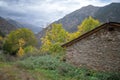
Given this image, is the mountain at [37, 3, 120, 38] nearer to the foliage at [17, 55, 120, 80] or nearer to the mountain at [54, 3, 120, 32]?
the mountain at [54, 3, 120, 32]

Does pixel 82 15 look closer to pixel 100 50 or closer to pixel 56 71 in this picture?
pixel 100 50

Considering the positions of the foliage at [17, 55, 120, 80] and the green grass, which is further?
the foliage at [17, 55, 120, 80]

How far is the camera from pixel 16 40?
2425 inches

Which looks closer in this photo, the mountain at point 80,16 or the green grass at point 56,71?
the green grass at point 56,71

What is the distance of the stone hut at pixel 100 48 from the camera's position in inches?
707

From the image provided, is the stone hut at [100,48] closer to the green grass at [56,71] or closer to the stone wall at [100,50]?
the stone wall at [100,50]

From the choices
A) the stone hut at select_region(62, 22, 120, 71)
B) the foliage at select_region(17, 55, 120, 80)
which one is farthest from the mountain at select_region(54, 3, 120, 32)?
the foliage at select_region(17, 55, 120, 80)

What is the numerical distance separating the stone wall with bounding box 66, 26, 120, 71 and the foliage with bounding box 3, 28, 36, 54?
43.1m

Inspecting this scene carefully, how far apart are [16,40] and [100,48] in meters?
46.2

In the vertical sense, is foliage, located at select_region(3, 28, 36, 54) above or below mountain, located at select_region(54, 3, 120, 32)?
below

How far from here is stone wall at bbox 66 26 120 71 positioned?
707 inches

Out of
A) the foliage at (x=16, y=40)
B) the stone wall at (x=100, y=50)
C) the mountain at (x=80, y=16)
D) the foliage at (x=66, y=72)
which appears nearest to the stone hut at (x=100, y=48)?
the stone wall at (x=100, y=50)

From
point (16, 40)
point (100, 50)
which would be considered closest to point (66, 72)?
point (100, 50)

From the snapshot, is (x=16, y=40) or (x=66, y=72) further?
(x=16, y=40)
